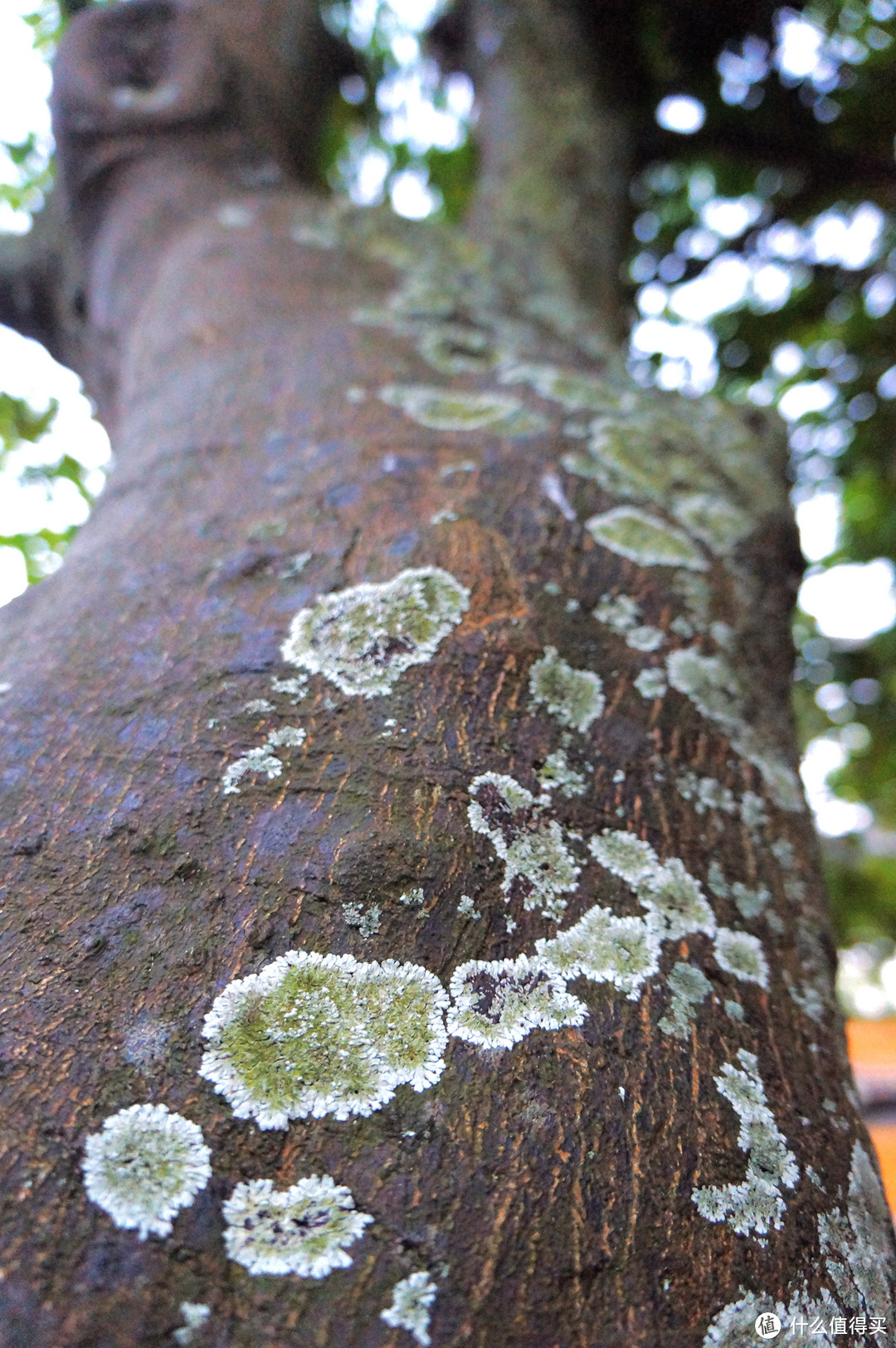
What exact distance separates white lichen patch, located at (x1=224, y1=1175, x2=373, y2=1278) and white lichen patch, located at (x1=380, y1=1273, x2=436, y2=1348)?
0.04 meters

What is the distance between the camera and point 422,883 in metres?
0.83

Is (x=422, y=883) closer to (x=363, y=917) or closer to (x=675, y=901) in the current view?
(x=363, y=917)

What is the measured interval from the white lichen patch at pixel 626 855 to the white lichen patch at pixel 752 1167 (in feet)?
0.64

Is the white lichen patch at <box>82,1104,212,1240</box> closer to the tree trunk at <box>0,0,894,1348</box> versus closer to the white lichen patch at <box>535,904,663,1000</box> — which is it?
the tree trunk at <box>0,0,894,1348</box>

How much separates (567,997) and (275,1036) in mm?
270

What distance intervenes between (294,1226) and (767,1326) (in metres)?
0.38

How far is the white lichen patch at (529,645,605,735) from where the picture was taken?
40.6 inches

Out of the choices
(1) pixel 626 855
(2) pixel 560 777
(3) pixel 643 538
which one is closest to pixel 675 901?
(1) pixel 626 855

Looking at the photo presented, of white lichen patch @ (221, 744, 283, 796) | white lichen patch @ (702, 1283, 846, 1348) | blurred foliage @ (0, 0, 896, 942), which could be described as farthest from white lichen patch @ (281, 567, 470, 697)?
blurred foliage @ (0, 0, 896, 942)

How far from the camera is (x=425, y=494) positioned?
1.23 m

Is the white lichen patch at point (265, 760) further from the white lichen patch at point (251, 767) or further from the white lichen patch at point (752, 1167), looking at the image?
the white lichen patch at point (752, 1167)

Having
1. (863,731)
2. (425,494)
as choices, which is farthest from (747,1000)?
(863,731)

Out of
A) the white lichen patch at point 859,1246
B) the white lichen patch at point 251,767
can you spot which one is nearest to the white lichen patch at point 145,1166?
the white lichen patch at point 251,767

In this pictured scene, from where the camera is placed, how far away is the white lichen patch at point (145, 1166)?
602 mm
